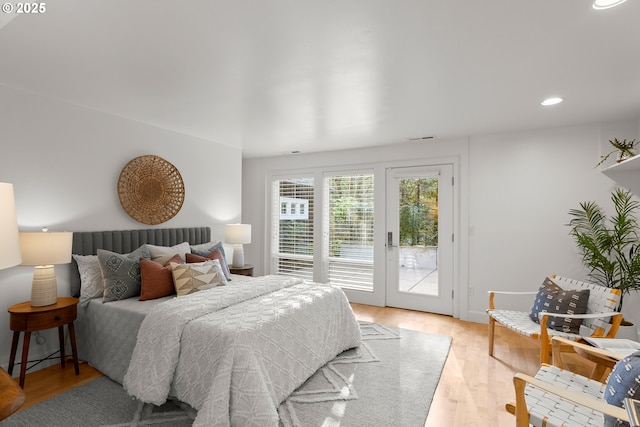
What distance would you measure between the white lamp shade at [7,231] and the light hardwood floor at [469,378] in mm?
1807

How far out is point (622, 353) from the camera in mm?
1999

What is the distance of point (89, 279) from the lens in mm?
2914

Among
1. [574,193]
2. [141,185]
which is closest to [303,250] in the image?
[141,185]

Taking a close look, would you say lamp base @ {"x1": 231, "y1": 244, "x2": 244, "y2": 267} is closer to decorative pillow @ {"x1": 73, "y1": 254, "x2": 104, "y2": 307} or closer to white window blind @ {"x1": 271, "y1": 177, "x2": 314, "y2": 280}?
white window blind @ {"x1": 271, "y1": 177, "x2": 314, "y2": 280}

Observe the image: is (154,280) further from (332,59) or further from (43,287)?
(332,59)

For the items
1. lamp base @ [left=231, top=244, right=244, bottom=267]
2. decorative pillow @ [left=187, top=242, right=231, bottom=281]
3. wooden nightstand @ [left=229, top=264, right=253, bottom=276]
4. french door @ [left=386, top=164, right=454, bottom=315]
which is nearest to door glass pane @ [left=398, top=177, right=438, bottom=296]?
french door @ [left=386, top=164, right=454, bottom=315]

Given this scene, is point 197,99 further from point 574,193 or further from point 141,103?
point 574,193

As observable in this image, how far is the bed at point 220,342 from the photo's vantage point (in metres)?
1.92

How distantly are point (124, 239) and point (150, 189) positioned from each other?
25.9 inches

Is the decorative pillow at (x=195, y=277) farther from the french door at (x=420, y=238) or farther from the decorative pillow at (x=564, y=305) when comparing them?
the decorative pillow at (x=564, y=305)

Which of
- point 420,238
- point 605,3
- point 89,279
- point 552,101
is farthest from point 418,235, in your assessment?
point 89,279

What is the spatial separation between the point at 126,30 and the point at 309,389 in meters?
2.71

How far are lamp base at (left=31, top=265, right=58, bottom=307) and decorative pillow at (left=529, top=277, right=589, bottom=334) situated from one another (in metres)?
4.25

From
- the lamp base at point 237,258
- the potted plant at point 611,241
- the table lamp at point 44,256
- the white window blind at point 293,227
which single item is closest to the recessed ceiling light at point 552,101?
the potted plant at point 611,241
